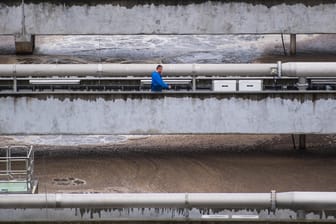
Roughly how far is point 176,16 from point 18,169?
377 inches

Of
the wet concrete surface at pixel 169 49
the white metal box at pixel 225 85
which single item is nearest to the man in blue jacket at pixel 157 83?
the white metal box at pixel 225 85

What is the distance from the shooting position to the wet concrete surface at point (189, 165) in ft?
62.8

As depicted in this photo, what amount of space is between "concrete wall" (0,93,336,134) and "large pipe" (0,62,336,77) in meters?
0.68

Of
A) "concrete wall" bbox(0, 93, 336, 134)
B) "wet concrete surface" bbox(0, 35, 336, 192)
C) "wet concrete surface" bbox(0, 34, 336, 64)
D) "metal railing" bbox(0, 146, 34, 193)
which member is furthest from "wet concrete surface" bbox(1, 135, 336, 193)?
"wet concrete surface" bbox(0, 34, 336, 64)

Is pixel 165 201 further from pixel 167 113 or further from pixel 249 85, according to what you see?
pixel 249 85

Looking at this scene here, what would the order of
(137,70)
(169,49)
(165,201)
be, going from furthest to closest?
(169,49), (137,70), (165,201)

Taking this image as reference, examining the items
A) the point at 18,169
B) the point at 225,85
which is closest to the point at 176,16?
the point at 225,85

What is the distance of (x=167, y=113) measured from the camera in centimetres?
1952

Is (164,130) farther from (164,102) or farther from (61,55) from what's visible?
(61,55)

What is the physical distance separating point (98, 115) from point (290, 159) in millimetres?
4546

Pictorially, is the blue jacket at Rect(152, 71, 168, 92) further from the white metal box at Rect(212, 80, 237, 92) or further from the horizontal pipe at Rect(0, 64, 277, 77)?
the white metal box at Rect(212, 80, 237, 92)

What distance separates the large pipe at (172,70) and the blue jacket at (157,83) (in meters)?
0.90

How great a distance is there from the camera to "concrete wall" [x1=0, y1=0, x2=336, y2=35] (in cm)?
2734

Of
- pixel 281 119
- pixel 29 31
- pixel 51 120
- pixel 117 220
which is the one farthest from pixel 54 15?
pixel 117 220
